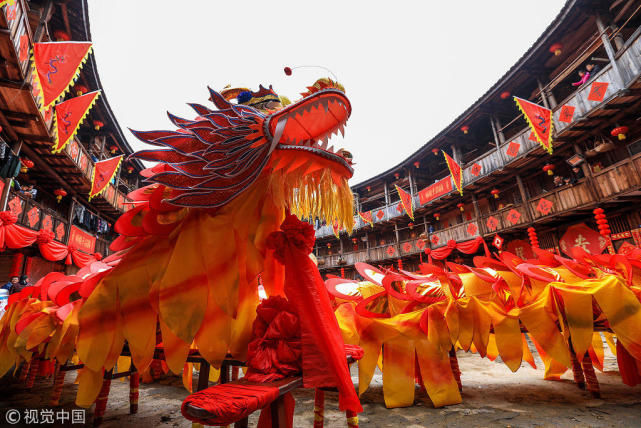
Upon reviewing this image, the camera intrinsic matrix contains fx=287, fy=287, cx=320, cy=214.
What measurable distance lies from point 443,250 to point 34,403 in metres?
15.3

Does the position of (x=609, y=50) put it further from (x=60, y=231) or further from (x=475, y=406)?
(x=60, y=231)

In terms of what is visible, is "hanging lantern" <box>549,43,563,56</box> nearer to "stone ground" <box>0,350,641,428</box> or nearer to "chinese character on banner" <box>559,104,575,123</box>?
"chinese character on banner" <box>559,104,575,123</box>

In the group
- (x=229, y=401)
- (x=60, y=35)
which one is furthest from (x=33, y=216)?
(x=229, y=401)

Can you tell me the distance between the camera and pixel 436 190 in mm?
16062

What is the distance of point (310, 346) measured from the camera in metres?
1.61

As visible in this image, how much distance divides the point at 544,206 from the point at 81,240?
1960 cm

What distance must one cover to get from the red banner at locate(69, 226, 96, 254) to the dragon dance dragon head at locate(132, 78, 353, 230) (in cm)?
1350

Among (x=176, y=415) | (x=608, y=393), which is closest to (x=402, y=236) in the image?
(x=608, y=393)

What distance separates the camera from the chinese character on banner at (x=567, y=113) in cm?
974

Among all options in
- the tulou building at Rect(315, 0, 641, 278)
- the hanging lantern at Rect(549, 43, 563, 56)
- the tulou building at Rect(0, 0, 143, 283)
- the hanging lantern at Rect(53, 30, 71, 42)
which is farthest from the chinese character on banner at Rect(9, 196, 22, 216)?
the hanging lantern at Rect(549, 43, 563, 56)

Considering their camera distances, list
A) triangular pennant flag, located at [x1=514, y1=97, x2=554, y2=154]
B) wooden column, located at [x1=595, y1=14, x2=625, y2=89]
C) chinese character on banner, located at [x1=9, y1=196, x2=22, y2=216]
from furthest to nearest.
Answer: triangular pennant flag, located at [x1=514, y1=97, x2=554, y2=154]
wooden column, located at [x1=595, y1=14, x2=625, y2=89]
chinese character on banner, located at [x1=9, y1=196, x2=22, y2=216]

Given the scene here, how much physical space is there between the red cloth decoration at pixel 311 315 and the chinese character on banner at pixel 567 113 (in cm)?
1202

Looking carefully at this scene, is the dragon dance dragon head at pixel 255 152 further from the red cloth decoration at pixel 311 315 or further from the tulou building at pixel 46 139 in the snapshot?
the tulou building at pixel 46 139

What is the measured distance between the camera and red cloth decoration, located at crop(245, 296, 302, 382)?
153cm
